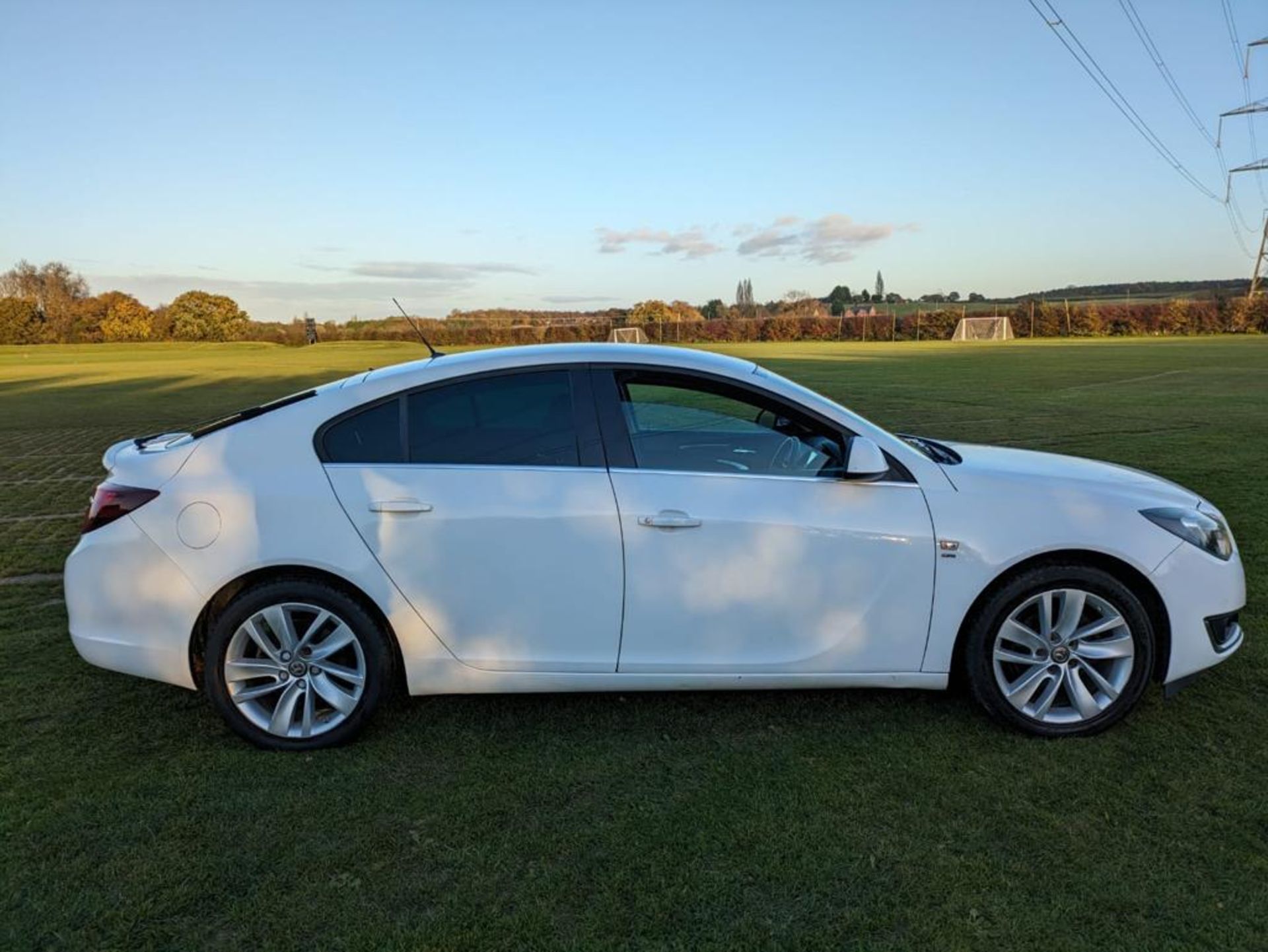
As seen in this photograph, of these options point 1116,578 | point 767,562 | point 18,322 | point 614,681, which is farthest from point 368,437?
point 18,322

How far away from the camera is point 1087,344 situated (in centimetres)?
4350

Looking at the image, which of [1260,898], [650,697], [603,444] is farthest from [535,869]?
[1260,898]

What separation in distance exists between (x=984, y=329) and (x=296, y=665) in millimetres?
66156

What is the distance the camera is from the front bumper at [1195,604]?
3270mm

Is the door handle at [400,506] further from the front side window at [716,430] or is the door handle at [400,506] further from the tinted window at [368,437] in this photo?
the front side window at [716,430]

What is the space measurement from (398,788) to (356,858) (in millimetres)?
400

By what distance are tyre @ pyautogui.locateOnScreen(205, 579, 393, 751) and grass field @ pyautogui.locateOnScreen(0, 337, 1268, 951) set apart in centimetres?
12

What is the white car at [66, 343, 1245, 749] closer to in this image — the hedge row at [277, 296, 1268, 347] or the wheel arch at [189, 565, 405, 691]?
the wheel arch at [189, 565, 405, 691]

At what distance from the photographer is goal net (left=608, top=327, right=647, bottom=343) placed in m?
64.1

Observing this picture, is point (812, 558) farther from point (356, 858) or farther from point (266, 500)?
point (266, 500)

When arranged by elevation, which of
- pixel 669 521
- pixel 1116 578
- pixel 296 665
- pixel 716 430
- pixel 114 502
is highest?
pixel 716 430

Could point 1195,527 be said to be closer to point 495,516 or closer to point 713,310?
point 495,516

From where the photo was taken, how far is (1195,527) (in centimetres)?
335

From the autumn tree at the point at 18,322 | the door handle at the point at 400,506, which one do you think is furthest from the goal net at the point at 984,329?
the autumn tree at the point at 18,322
